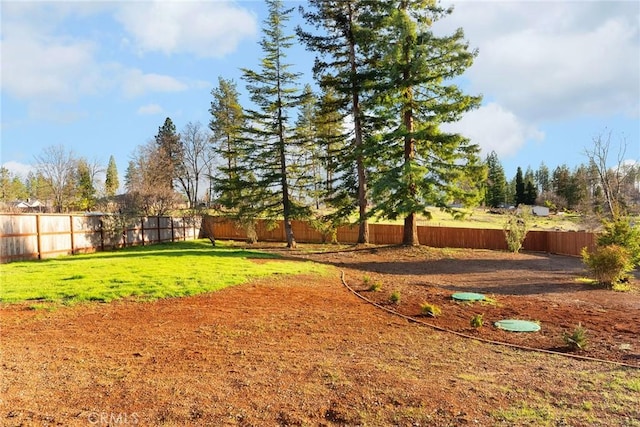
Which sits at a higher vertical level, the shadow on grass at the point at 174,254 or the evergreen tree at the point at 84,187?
the evergreen tree at the point at 84,187

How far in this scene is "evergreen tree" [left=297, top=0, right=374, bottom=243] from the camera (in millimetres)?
20109

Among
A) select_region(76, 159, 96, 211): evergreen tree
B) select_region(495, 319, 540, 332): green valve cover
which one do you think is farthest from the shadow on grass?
select_region(76, 159, 96, 211): evergreen tree

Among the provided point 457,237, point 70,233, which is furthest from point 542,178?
point 70,233

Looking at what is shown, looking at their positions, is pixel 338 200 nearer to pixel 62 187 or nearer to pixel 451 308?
pixel 451 308

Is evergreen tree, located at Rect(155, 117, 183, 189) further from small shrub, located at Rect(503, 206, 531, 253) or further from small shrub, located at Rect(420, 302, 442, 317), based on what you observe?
small shrub, located at Rect(420, 302, 442, 317)

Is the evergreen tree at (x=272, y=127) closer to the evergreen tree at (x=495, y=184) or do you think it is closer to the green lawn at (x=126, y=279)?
the green lawn at (x=126, y=279)

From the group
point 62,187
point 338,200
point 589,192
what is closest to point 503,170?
point 589,192

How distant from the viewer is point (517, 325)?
628cm

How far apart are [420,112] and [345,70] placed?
5.58 meters

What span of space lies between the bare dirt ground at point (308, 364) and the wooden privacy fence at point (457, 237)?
1276 cm

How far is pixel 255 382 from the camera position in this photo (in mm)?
3939

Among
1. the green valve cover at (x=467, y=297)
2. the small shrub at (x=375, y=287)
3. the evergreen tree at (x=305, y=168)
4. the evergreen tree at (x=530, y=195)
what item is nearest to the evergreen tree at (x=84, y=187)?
the evergreen tree at (x=305, y=168)

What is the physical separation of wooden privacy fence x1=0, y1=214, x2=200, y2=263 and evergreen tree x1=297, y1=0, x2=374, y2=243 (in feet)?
38.2

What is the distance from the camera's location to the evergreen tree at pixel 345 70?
792 inches
